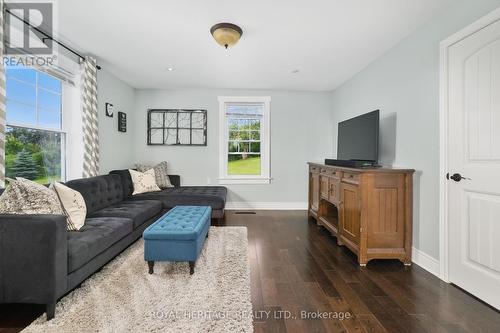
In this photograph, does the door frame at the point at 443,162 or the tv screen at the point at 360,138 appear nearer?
the door frame at the point at 443,162

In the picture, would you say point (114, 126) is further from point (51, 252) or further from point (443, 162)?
point (443, 162)

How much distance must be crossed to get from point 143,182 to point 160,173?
20.4 inches

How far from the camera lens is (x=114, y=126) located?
164 inches

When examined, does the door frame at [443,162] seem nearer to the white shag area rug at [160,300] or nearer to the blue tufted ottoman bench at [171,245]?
the white shag area rug at [160,300]

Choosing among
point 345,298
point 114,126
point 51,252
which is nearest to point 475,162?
point 345,298

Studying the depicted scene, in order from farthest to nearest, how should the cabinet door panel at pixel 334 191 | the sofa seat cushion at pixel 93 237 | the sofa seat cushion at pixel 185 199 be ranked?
the sofa seat cushion at pixel 185 199 → the cabinet door panel at pixel 334 191 → the sofa seat cushion at pixel 93 237

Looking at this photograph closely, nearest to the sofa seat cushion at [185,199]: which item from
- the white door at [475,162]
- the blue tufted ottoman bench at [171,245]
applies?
the blue tufted ottoman bench at [171,245]

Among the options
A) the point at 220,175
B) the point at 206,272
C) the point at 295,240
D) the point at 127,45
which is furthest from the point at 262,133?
the point at 206,272

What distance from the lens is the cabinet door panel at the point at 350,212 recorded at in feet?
8.71

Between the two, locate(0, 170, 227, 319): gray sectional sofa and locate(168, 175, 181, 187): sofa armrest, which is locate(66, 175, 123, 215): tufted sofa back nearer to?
locate(0, 170, 227, 319): gray sectional sofa

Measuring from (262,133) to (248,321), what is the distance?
3.83m

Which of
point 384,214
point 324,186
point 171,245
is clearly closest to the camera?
point 171,245

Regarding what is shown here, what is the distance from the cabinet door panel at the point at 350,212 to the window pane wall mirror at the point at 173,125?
9.90ft

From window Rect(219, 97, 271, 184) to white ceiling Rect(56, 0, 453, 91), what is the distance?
3.04 ft
